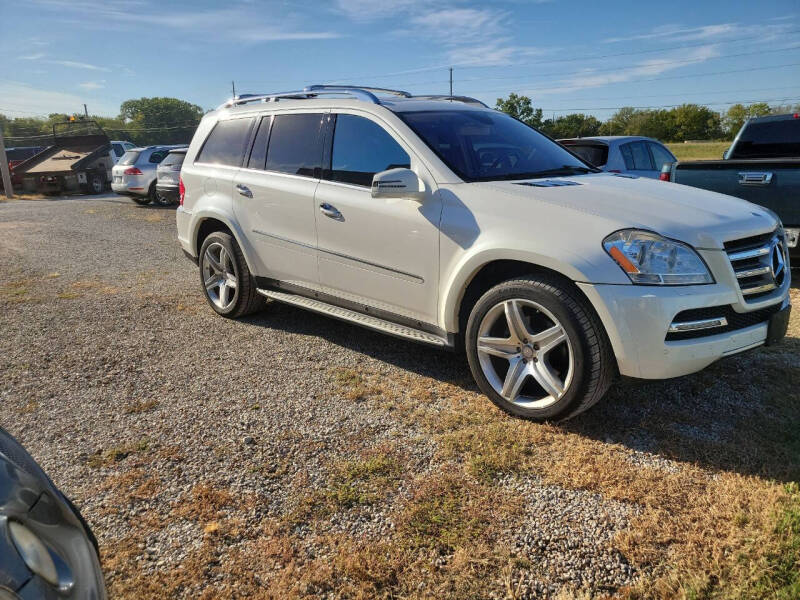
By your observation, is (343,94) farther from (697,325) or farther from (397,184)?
(697,325)

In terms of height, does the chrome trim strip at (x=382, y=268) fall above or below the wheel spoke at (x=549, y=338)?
above

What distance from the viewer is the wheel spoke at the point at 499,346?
11.1ft

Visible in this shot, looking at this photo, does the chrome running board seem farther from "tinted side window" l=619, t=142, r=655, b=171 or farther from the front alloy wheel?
"tinted side window" l=619, t=142, r=655, b=171

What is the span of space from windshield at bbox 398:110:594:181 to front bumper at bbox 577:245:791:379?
1.21m

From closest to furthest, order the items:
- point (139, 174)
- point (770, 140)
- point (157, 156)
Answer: point (770, 140), point (139, 174), point (157, 156)

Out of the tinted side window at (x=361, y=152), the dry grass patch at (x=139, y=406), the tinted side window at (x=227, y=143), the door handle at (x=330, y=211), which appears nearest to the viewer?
the dry grass patch at (x=139, y=406)

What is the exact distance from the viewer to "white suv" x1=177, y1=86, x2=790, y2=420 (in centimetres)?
297

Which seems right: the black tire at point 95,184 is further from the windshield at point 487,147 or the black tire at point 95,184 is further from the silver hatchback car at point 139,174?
the windshield at point 487,147

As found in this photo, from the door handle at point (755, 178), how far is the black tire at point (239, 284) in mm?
4650

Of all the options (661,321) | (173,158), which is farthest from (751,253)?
(173,158)

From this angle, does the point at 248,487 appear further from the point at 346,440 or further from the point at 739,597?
the point at 739,597

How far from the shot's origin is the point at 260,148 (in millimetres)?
4965

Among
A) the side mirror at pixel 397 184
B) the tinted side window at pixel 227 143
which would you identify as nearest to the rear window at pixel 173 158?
the tinted side window at pixel 227 143

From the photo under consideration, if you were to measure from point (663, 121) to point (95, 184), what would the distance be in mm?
83863
